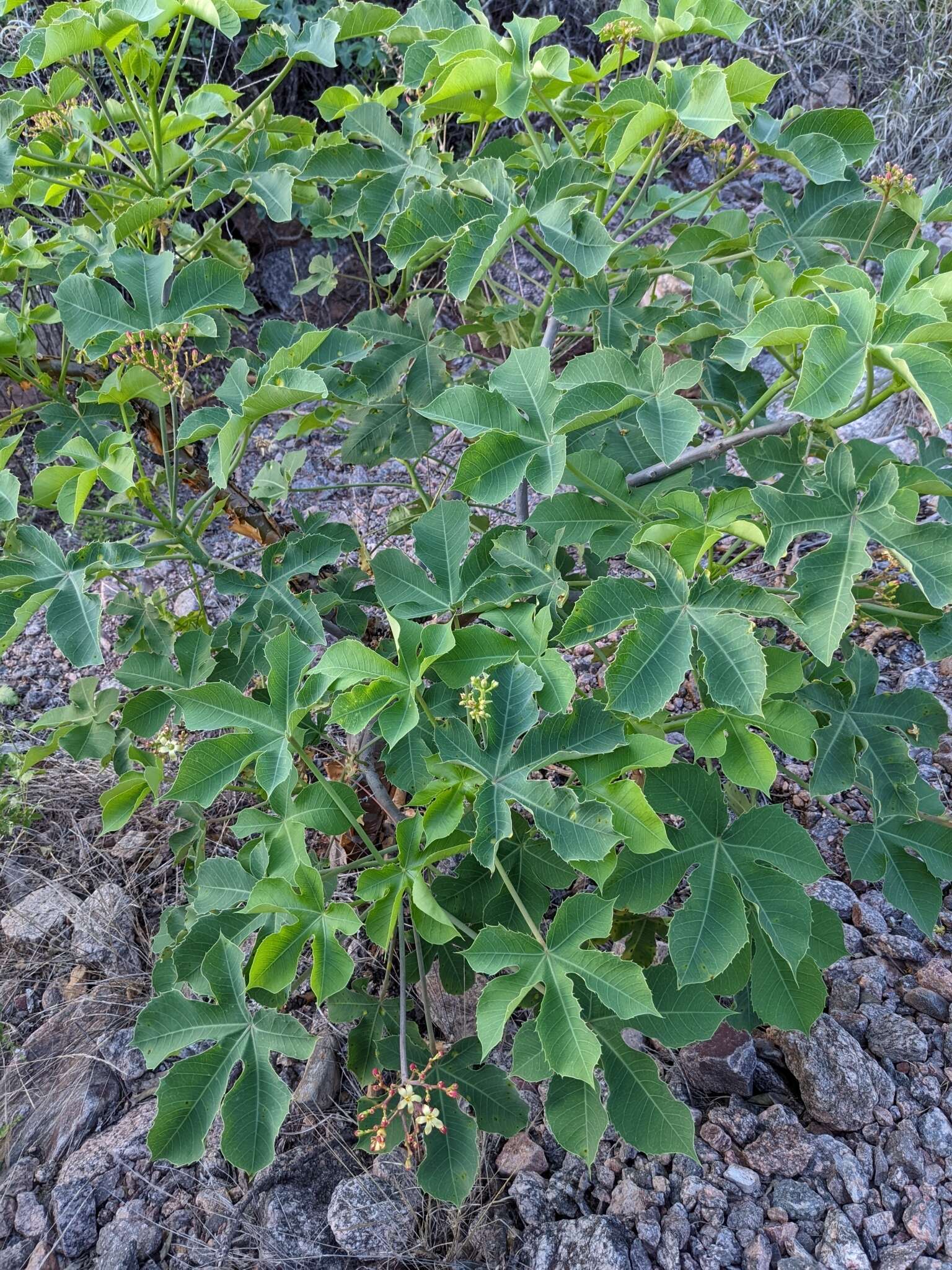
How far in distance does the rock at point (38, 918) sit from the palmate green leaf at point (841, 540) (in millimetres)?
1748

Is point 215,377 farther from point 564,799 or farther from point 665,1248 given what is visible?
point 665,1248

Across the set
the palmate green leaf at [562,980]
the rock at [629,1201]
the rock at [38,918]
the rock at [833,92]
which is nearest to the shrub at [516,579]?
the palmate green leaf at [562,980]

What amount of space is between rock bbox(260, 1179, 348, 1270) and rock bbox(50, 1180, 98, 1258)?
0.31 metres

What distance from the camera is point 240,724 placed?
1.21 metres

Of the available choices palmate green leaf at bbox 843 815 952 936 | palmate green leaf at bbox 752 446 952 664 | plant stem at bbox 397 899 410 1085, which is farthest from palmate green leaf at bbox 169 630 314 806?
palmate green leaf at bbox 843 815 952 936

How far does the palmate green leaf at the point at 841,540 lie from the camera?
1.00 m

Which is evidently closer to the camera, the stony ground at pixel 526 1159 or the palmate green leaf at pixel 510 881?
the palmate green leaf at pixel 510 881

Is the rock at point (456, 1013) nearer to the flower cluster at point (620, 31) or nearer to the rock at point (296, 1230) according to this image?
the rock at point (296, 1230)

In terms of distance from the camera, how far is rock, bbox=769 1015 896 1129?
5.07ft

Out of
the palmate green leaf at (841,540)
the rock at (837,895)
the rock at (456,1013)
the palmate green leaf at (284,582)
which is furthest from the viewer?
the rock at (837,895)

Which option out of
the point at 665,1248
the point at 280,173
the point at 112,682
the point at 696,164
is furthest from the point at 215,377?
the point at 665,1248

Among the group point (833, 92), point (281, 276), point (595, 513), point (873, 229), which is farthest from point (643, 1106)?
point (833, 92)

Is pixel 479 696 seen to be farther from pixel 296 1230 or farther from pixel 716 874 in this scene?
pixel 296 1230

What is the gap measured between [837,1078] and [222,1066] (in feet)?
3.33
